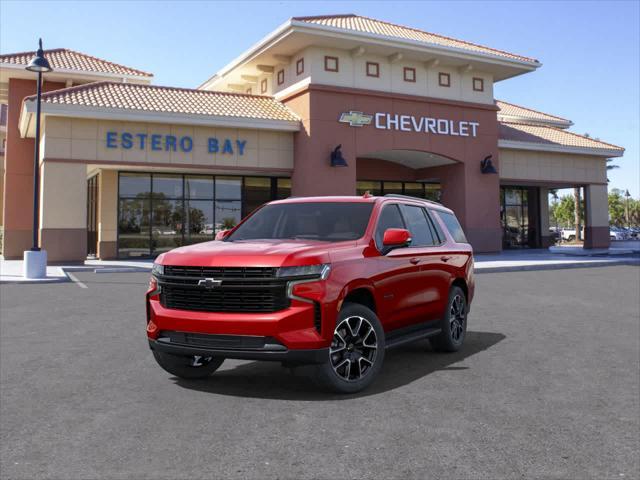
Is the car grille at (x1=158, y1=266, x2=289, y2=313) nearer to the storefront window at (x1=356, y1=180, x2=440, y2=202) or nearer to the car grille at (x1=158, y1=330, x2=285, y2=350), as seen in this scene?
the car grille at (x1=158, y1=330, x2=285, y2=350)

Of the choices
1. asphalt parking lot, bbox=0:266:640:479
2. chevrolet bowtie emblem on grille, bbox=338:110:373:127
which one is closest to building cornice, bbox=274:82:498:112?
chevrolet bowtie emblem on grille, bbox=338:110:373:127

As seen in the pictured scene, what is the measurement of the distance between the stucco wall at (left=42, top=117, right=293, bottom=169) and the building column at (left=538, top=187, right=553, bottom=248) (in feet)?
65.0

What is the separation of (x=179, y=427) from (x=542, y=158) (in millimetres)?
32301

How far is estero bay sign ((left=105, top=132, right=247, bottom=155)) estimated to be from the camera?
23.6 metres

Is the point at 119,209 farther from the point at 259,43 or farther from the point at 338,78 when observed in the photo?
the point at 338,78

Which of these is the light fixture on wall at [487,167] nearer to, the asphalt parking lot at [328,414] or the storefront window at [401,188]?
→ the storefront window at [401,188]

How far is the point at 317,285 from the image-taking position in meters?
5.17

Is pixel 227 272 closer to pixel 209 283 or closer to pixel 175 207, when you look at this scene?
pixel 209 283

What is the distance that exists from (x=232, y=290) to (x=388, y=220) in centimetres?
220

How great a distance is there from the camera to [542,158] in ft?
109

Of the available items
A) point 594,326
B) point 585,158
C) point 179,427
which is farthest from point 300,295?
point 585,158

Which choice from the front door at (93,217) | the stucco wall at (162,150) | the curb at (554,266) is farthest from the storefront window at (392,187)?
the front door at (93,217)

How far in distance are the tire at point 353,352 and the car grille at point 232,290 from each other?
2.08 feet

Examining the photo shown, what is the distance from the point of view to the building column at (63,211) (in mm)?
22422
